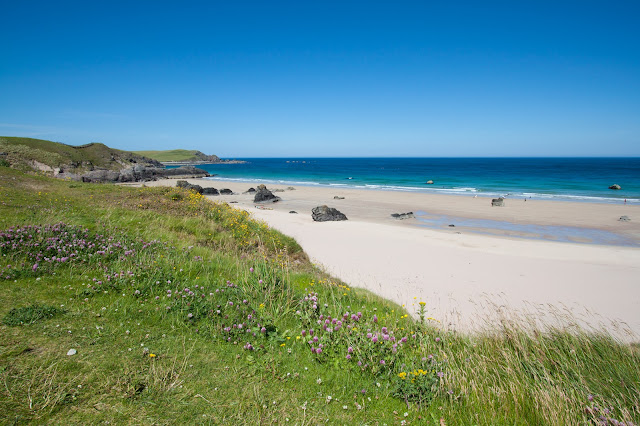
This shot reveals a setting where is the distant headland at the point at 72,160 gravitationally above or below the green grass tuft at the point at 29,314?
above

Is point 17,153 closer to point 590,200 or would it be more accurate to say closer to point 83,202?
point 83,202

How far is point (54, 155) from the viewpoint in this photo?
54.3m

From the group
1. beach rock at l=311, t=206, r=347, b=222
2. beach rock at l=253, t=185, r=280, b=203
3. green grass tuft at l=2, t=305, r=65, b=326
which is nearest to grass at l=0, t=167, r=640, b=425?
green grass tuft at l=2, t=305, r=65, b=326

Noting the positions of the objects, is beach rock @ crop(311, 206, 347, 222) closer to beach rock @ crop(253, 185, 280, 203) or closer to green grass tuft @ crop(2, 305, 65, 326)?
beach rock @ crop(253, 185, 280, 203)

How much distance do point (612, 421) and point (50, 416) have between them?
5.66 m

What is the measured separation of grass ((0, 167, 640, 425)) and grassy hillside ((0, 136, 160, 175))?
48.4 meters

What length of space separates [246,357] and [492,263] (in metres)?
12.6

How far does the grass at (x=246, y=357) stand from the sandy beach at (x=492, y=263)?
141 cm

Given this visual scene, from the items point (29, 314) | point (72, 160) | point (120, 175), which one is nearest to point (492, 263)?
point (29, 314)

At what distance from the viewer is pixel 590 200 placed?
125 feet

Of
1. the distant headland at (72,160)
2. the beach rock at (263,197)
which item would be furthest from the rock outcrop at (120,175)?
the beach rock at (263,197)

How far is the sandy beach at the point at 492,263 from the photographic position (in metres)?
9.16

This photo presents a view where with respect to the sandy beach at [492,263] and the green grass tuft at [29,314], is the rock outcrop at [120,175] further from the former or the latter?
the green grass tuft at [29,314]

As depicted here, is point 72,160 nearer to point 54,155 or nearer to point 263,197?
point 54,155
